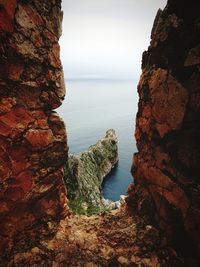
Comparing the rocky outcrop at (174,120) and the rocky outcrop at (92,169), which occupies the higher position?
the rocky outcrop at (174,120)

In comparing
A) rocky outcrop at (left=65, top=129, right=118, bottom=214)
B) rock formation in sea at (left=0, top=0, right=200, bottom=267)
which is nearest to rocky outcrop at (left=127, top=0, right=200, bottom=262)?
rock formation in sea at (left=0, top=0, right=200, bottom=267)

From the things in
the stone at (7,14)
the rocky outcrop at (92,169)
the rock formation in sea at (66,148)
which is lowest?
the rocky outcrop at (92,169)

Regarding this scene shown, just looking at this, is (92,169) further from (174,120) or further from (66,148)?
(174,120)

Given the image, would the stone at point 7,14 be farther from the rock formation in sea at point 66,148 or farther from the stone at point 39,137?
the stone at point 39,137

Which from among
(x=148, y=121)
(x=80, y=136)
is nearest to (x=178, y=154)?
(x=148, y=121)

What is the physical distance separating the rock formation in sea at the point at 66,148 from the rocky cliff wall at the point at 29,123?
3 centimetres

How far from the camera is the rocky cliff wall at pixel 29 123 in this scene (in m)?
7.25

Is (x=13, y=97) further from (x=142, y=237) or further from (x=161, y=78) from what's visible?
(x=142, y=237)

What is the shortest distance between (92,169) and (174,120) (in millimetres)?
28160

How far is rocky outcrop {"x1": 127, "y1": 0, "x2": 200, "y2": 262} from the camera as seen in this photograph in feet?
22.8

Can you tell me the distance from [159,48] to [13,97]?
535cm

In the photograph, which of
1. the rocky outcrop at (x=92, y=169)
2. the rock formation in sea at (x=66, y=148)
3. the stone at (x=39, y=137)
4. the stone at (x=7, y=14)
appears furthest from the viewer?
the rocky outcrop at (x=92, y=169)

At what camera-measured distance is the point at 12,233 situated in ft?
27.2

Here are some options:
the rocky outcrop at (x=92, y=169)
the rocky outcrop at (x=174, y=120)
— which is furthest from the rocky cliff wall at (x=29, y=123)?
the rocky outcrop at (x=92, y=169)
